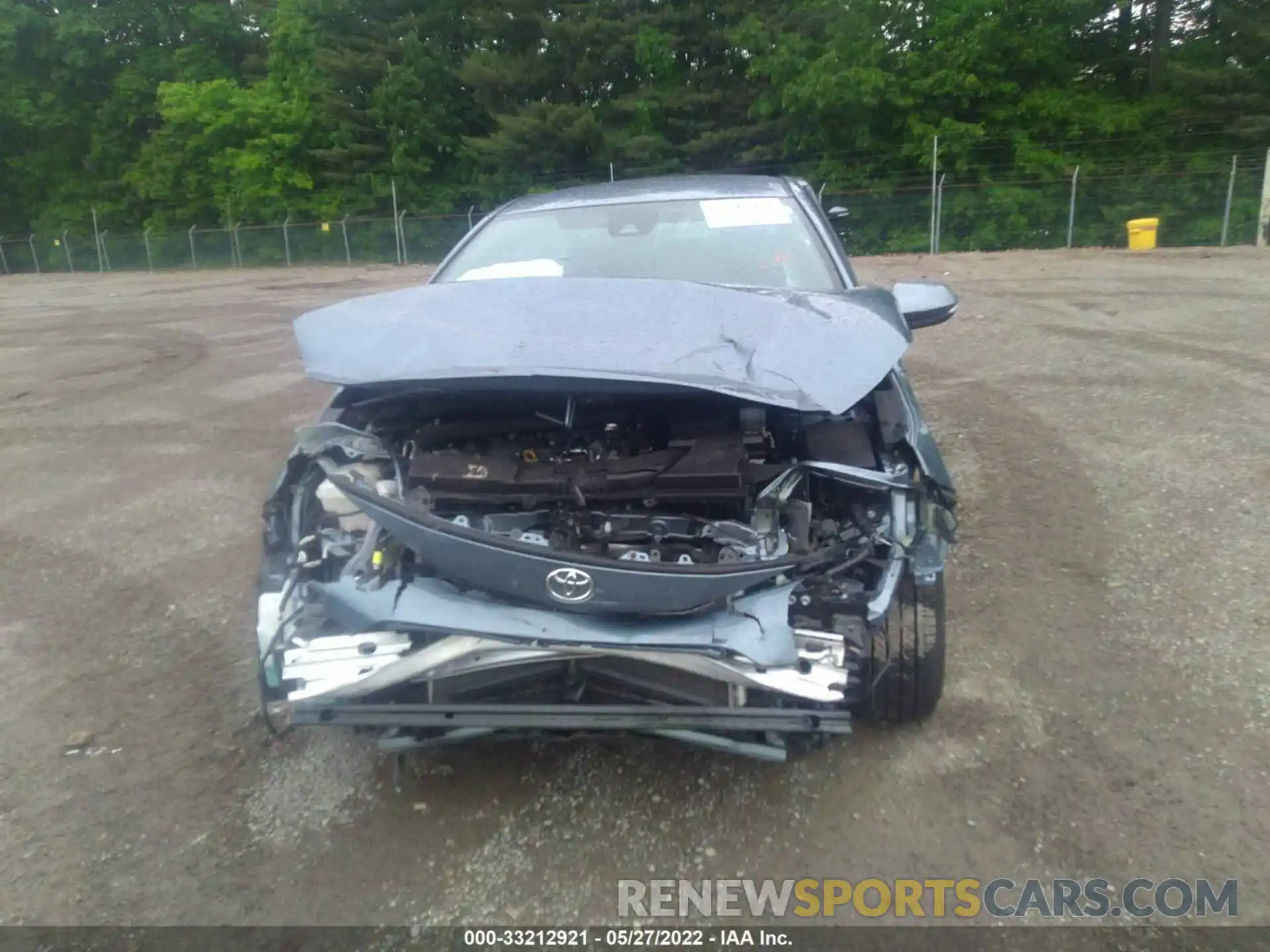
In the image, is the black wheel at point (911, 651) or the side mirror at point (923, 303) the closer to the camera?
the black wheel at point (911, 651)

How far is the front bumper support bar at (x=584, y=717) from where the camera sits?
236cm

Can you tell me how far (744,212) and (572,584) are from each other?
2537mm

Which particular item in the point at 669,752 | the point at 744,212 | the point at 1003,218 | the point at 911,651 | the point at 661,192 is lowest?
the point at 669,752

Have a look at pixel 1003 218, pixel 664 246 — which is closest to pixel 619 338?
pixel 664 246

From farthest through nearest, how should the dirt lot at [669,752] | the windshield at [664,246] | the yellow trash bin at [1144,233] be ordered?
the yellow trash bin at [1144,233]
the windshield at [664,246]
the dirt lot at [669,752]

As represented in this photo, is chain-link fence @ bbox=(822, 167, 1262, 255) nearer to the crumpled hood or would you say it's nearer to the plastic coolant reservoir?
the crumpled hood

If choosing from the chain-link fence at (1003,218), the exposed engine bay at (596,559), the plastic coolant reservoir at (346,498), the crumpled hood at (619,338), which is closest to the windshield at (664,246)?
the crumpled hood at (619,338)

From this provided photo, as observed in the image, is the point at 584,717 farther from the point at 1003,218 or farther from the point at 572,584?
the point at 1003,218

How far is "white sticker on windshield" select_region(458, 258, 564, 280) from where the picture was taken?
13.5ft

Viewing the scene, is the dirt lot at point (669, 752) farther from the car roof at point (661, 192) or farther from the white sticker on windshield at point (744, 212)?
the car roof at point (661, 192)

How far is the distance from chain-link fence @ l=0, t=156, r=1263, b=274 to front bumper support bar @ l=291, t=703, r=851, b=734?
20.9m

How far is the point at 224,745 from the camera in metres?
3.13

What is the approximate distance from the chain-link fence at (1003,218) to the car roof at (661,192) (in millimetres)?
18021

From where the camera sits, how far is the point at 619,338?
2797 mm
